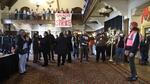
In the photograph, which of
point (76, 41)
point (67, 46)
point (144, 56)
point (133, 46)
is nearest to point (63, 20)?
point (76, 41)

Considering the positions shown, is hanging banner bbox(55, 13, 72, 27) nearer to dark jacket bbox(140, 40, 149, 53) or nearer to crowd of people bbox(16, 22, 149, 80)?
crowd of people bbox(16, 22, 149, 80)

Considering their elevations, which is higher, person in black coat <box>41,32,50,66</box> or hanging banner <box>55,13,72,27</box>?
hanging banner <box>55,13,72,27</box>

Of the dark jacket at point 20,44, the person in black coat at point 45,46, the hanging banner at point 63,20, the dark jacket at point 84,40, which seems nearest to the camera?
the dark jacket at point 20,44

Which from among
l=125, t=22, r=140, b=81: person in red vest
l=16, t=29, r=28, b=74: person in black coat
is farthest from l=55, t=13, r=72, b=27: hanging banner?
l=125, t=22, r=140, b=81: person in red vest

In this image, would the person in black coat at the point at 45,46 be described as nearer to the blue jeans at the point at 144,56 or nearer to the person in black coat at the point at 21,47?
the person in black coat at the point at 21,47

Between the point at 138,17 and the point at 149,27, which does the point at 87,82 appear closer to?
the point at 149,27

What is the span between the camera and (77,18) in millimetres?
27781

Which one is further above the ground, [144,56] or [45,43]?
[45,43]

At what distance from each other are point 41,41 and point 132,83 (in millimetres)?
5848

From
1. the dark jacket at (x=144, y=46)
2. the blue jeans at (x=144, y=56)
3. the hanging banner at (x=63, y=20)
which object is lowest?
the blue jeans at (x=144, y=56)

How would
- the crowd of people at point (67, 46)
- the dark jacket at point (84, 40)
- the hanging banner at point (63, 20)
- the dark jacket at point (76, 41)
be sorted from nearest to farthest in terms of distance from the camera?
1. the crowd of people at point (67, 46)
2. the dark jacket at point (84, 40)
3. the dark jacket at point (76, 41)
4. the hanging banner at point (63, 20)

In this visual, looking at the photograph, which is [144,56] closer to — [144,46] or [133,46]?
[144,46]

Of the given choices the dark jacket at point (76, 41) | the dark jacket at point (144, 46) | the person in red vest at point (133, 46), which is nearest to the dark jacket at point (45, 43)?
the dark jacket at point (76, 41)

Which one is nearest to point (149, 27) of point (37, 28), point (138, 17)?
point (138, 17)
